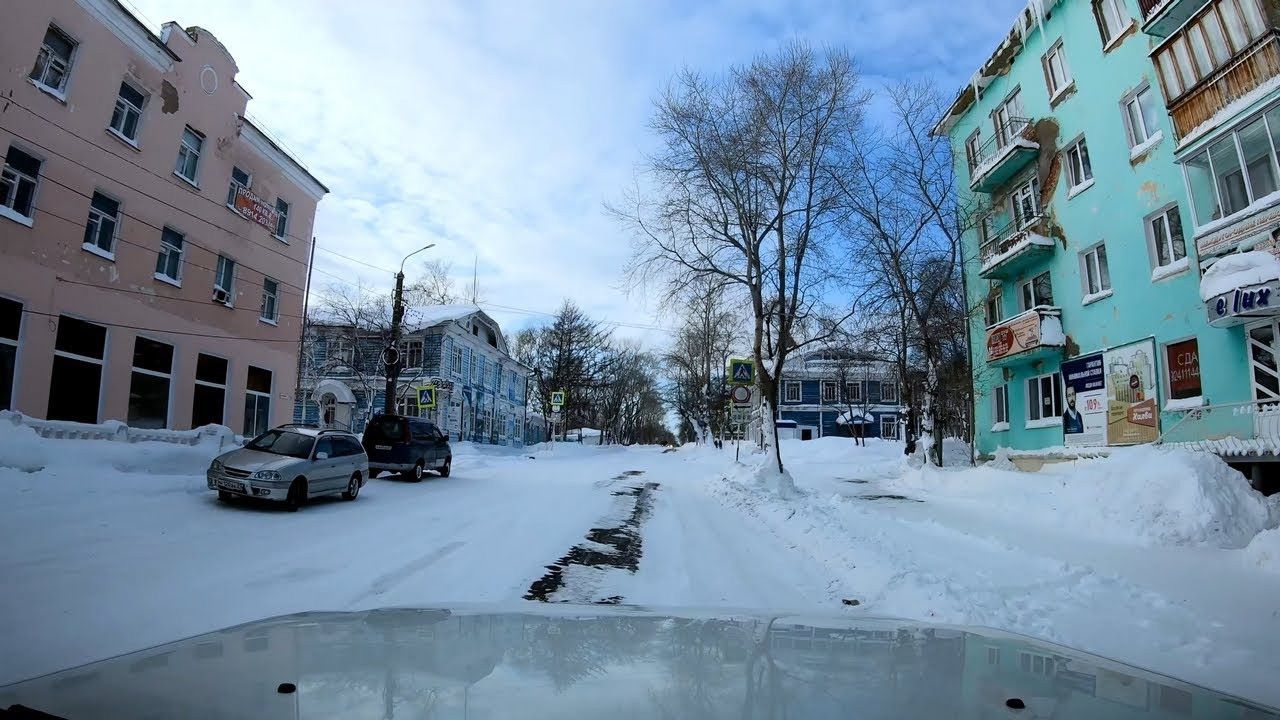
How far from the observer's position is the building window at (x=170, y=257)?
16797 millimetres

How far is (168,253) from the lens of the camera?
1714 cm

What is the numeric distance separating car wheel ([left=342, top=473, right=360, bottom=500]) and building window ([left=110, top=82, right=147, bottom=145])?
996 centimetres

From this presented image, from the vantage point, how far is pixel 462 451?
32.5 metres

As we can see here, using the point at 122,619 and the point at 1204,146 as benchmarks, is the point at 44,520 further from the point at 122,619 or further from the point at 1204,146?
the point at 1204,146

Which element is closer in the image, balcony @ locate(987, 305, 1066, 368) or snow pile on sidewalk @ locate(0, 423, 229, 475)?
snow pile on sidewalk @ locate(0, 423, 229, 475)

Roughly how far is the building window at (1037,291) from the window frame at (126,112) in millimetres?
24610

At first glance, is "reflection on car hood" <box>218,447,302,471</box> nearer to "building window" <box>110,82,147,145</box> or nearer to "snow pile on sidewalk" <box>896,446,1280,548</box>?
"building window" <box>110,82,147,145</box>

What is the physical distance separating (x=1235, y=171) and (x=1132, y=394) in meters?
5.11

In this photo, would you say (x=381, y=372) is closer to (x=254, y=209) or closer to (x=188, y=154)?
(x=254, y=209)

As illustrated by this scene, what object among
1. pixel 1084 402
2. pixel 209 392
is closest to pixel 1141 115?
pixel 1084 402

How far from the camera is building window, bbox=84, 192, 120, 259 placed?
1477 centimetres

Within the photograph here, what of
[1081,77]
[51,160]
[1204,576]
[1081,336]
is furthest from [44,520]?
[1081,77]

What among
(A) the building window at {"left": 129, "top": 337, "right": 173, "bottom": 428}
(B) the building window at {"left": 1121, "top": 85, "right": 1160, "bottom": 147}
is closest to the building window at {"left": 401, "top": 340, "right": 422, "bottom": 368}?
(A) the building window at {"left": 129, "top": 337, "right": 173, "bottom": 428}

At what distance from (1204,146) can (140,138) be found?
23.7m
